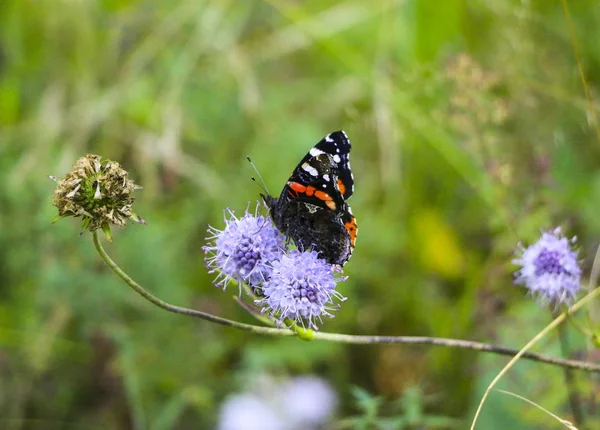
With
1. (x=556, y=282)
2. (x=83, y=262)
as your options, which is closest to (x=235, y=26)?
(x=83, y=262)

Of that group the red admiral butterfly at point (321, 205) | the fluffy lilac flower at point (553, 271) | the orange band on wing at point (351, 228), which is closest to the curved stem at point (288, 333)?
the fluffy lilac flower at point (553, 271)

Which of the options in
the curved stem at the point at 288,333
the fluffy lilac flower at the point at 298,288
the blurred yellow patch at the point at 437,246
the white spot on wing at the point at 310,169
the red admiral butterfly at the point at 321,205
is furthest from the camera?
the blurred yellow patch at the point at 437,246

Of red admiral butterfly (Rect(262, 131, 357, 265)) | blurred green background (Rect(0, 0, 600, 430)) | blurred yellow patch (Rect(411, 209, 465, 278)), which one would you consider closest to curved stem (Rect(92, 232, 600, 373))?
red admiral butterfly (Rect(262, 131, 357, 265))

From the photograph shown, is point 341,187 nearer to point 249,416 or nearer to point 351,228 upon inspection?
point 351,228

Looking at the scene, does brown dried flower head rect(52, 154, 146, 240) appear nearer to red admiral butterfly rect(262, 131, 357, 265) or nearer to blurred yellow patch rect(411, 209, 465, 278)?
red admiral butterfly rect(262, 131, 357, 265)

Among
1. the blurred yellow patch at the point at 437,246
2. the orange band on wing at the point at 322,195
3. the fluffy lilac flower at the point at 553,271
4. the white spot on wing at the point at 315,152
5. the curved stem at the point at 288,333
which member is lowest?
the curved stem at the point at 288,333

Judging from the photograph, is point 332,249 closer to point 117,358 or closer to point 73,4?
point 117,358

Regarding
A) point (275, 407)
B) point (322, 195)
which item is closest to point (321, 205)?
point (322, 195)

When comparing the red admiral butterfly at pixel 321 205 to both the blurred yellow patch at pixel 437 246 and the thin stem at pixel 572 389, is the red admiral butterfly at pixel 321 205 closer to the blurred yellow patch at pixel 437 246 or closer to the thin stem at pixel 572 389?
the thin stem at pixel 572 389

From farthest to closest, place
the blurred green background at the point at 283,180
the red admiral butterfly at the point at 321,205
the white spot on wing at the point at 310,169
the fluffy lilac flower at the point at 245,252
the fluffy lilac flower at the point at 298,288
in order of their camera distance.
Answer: the blurred green background at the point at 283,180, the white spot on wing at the point at 310,169, the red admiral butterfly at the point at 321,205, the fluffy lilac flower at the point at 245,252, the fluffy lilac flower at the point at 298,288
